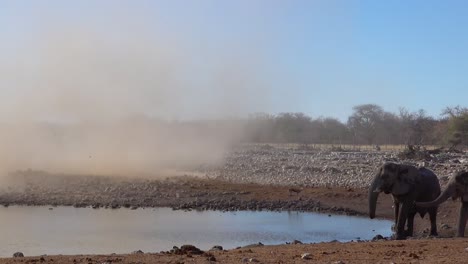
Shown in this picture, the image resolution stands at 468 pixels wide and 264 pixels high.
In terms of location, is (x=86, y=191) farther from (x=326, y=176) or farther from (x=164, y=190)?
(x=326, y=176)

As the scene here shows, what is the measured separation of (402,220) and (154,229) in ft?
28.5

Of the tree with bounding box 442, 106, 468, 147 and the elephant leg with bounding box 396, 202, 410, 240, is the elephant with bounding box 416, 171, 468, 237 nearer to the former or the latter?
the elephant leg with bounding box 396, 202, 410, 240

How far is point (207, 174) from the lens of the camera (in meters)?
Answer: 44.9

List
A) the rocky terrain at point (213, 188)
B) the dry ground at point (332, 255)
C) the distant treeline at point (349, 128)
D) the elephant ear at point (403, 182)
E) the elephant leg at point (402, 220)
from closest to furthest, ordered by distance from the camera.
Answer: the dry ground at point (332, 255) < the elephant leg at point (402, 220) < the elephant ear at point (403, 182) < the rocky terrain at point (213, 188) < the distant treeline at point (349, 128)

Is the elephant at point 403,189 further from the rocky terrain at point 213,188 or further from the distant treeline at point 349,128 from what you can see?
the distant treeline at point 349,128

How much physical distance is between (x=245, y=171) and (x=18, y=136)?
21980mm

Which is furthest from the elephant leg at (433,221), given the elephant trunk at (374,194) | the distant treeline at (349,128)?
the distant treeline at (349,128)

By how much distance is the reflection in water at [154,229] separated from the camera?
2061cm

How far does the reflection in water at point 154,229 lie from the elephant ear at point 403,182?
2.37 metres

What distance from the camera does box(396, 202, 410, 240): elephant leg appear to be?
1922 cm

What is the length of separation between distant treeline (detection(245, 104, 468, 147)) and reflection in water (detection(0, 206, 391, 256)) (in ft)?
194

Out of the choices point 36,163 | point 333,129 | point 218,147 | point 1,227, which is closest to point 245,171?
point 36,163

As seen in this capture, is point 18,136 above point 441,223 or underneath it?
above

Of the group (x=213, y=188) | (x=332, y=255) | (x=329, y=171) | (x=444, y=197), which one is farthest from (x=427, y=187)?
(x=329, y=171)
